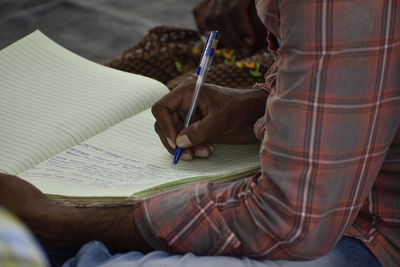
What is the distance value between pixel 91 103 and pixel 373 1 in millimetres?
556

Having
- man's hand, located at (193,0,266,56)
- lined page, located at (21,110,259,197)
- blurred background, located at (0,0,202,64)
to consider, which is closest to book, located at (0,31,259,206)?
lined page, located at (21,110,259,197)

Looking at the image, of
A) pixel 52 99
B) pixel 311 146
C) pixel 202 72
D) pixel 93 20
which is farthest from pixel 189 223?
pixel 93 20

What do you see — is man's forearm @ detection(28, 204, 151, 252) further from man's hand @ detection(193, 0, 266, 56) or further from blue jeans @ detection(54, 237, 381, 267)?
man's hand @ detection(193, 0, 266, 56)

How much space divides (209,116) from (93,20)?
1.76m

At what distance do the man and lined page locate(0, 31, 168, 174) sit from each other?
195 mm

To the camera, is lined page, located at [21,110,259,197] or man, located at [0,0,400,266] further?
lined page, located at [21,110,259,197]

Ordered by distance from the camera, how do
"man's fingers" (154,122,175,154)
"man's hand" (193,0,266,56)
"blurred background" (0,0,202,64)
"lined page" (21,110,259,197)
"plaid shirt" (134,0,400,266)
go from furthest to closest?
"blurred background" (0,0,202,64) → "man's hand" (193,0,266,56) → "man's fingers" (154,122,175,154) → "lined page" (21,110,259,197) → "plaid shirt" (134,0,400,266)

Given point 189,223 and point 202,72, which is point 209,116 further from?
point 189,223

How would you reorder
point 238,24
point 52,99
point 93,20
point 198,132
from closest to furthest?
point 198,132 < point 52,99 < point 238,24 < point 93,20

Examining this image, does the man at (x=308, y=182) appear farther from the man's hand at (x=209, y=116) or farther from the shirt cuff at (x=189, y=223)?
the man's hand at (x=209, y=116)

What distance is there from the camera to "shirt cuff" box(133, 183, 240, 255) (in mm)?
608

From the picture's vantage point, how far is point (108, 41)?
2.20 m

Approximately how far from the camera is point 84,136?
2.80 ft

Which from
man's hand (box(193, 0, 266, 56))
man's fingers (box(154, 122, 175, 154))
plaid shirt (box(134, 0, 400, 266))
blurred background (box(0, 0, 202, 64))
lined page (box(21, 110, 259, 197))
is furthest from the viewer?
blurred background (box(0, 0, 202, 64))
